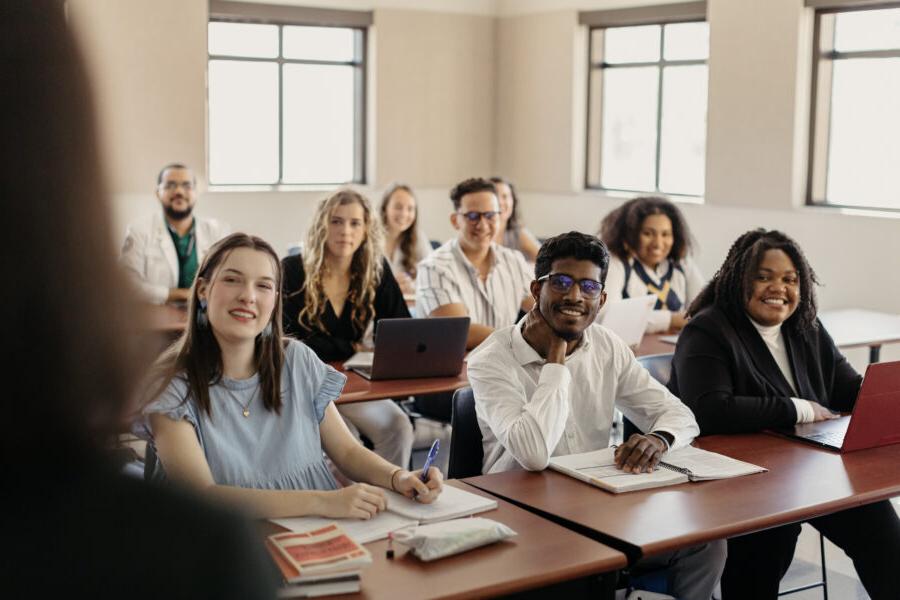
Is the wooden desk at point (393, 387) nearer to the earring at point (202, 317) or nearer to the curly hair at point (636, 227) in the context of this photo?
the earring at point (202, 317)

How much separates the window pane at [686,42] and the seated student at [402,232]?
3276 mm

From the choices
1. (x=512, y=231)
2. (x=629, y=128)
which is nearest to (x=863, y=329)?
(x=512, y=231)

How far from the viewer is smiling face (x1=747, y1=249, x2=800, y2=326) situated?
11.6 feet

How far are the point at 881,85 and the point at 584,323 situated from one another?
5.71 meters

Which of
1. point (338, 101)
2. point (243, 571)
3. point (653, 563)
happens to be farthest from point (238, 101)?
point (243, 571)

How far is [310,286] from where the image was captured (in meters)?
4.46

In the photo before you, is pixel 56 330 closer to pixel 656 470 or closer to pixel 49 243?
pixel 49 243

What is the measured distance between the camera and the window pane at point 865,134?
786 centimetres

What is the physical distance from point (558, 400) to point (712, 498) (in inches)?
19.5

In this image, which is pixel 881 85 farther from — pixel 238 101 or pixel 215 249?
pixel 215 249

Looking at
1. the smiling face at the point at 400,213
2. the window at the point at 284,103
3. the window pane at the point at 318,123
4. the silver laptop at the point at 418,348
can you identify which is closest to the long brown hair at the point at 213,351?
the silver laptop at the point at 418,348

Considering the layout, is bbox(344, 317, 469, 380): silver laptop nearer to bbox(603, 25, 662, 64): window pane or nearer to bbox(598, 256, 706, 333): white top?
bbox(598, 256, 706, 333): white top

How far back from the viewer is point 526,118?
10.7m

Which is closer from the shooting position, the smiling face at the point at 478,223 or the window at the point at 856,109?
the smiling face at the point at 478,223
